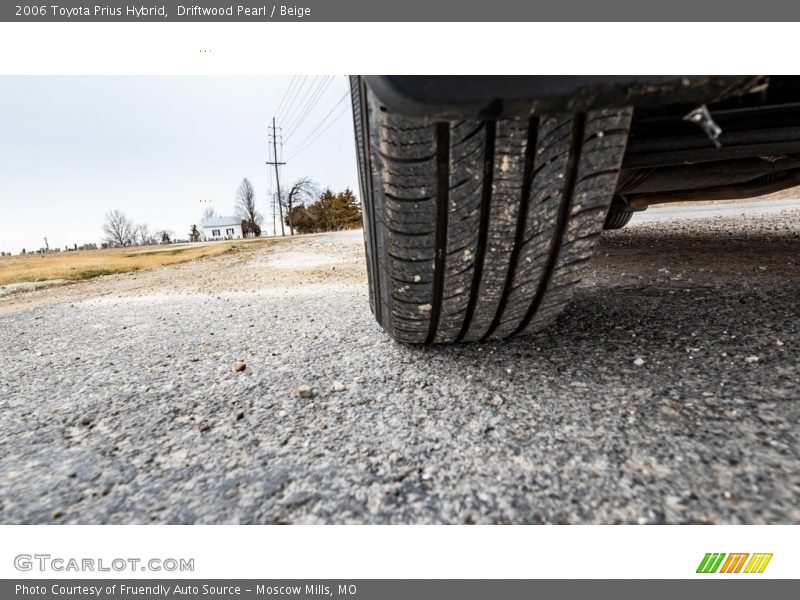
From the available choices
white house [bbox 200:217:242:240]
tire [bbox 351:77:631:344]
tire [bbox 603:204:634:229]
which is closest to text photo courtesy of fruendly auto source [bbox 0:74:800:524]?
tire [bbox 351:77:631:344]

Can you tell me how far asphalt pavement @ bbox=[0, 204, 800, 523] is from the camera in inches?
25.6

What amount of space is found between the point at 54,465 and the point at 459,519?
0.81m

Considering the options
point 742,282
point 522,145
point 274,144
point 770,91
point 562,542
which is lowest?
point 562,542

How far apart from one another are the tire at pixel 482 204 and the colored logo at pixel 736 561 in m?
0.59

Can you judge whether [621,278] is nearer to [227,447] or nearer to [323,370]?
[323,370]

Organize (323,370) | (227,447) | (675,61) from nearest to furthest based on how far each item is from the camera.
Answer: (675,61) < (227,447) < (323,370)

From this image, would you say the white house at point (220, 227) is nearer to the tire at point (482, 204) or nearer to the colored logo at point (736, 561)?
the tire at point (482, 204)

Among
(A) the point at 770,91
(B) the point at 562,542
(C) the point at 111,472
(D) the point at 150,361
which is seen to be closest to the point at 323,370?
(C) the point at 111,472

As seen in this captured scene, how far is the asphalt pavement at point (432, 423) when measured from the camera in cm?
65

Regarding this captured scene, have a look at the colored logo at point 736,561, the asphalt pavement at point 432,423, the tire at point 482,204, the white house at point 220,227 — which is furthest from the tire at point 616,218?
the white house at point 220,227

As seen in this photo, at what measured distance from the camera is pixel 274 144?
1196 inches

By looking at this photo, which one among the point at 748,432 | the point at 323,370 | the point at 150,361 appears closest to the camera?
the point at 748,432

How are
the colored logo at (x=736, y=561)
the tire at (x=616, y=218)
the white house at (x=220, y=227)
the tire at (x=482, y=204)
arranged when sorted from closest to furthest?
the colored logo at (x=736, y=561)
the tire at (x=482, y=204)
the tire at (x=616, y=218)
the white house at (x=220, y=227)

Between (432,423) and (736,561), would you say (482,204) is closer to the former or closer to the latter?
(432,423)
